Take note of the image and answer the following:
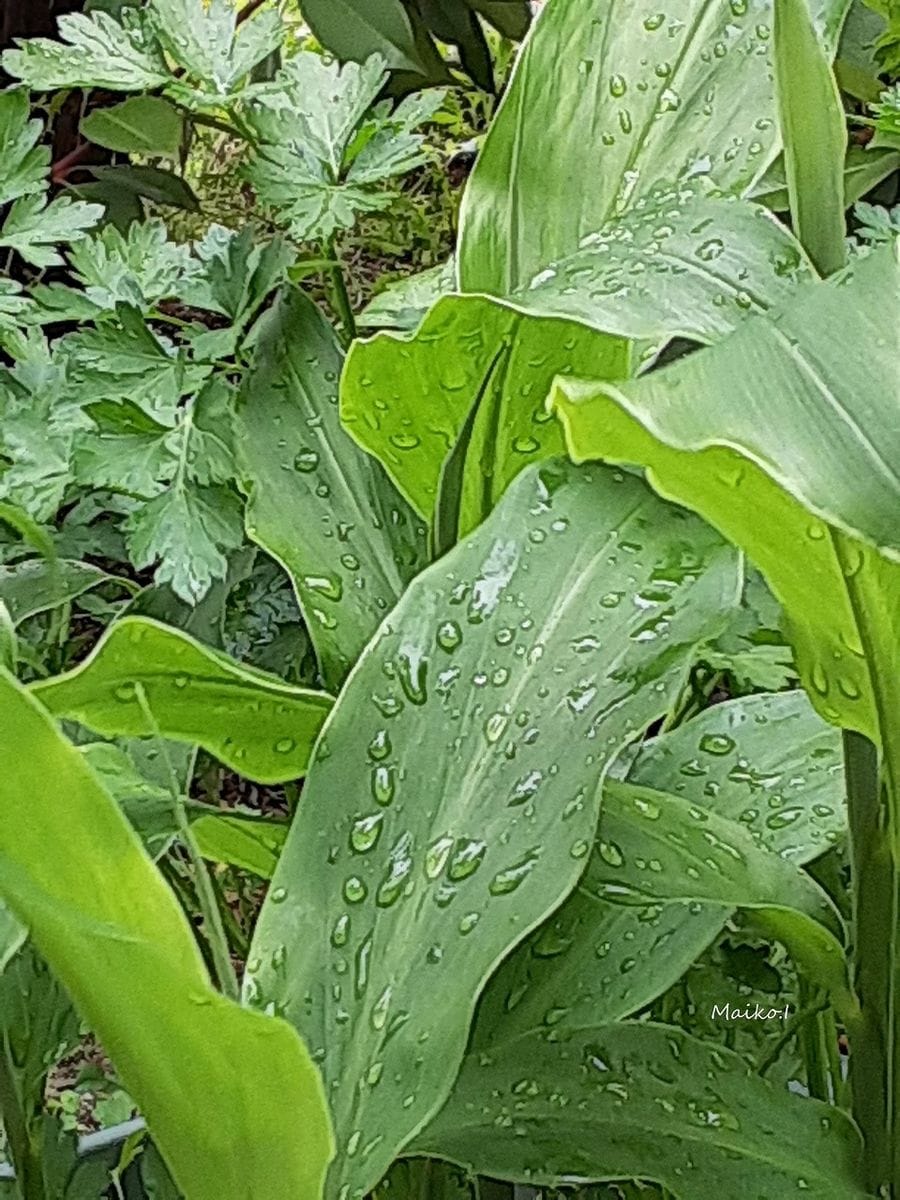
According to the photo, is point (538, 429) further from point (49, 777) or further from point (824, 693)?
point (49, 777)

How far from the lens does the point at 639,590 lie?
426 mm

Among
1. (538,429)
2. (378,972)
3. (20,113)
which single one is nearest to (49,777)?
(378,972)

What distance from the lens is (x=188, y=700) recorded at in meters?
0.44

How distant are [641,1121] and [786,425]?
10.3 inches

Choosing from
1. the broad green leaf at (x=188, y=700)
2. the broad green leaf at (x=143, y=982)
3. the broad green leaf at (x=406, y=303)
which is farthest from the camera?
the broad green leaf at (x=406, y=303)

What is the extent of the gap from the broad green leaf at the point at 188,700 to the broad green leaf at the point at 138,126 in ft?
1.34

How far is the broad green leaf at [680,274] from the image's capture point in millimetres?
344

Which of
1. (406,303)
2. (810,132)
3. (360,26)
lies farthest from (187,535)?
(360,26)

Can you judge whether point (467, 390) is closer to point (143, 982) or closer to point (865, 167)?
point (143, 982)

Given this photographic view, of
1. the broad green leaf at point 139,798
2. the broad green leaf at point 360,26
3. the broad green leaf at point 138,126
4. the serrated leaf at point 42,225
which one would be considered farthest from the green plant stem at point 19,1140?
the broad green leaf at point 360,26

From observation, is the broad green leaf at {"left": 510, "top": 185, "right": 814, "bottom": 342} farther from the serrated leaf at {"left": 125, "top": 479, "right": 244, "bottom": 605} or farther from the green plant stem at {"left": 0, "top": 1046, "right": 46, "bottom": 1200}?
the green plant stem at {"left": 0, "top": 1046, "right": 46, "bottom": 1200}

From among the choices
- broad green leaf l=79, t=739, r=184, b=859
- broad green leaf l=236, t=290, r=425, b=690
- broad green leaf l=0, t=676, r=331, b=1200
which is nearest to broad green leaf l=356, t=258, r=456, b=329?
broad green leaf l=236, t=290, r=425, b=690

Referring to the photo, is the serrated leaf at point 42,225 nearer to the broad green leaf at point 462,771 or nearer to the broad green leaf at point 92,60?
the broad green leaf at point 92,60

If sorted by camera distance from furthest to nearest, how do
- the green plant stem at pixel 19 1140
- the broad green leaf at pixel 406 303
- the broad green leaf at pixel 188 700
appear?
the broad green leaf at pixel 406 303, the green plant stem at pixel 19 1140, the broad green leaf at pixel 188 700
